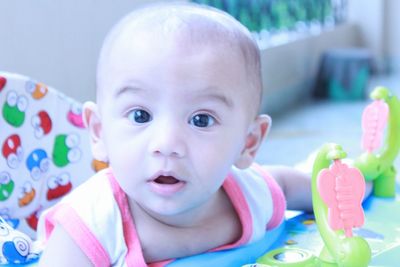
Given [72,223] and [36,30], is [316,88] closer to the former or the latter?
[36,30]

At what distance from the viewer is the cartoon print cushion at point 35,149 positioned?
822 millimetres

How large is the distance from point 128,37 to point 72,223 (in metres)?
0.17

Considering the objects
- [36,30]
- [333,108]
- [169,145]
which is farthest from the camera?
[333,108]

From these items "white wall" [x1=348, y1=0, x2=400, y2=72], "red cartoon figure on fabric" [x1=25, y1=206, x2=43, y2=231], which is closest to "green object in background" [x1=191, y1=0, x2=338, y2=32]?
"white wall" [x1=348, y1=0, x2=400, y2=72]

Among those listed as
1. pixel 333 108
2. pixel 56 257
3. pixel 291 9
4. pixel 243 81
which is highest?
pixel 291 9

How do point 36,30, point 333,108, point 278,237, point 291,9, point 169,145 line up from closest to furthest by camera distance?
point 169,145
point 278,237
point 36,30
point 333,108
point 291,9

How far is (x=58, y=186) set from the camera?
2.89ft

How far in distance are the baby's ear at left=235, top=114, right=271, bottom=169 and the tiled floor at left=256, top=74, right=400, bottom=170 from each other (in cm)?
101

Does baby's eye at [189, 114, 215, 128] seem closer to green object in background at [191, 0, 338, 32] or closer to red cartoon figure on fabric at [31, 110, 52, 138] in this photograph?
red cartoon figure on fabric at [31, 110, 52, 138]

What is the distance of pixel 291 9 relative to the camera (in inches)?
108

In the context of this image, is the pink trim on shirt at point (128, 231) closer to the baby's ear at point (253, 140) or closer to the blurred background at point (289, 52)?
the baby's ear at point (253, 140)

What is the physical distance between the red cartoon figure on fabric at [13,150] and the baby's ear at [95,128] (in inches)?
6.5

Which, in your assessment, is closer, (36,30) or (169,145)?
(169,145)

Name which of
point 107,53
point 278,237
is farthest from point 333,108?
point 107,53
